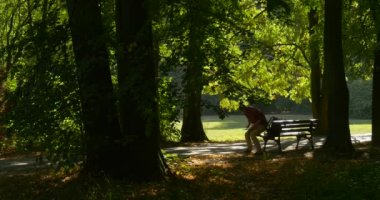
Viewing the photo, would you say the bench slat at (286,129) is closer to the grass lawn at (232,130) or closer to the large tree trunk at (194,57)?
the large tree trunk at (194,57)

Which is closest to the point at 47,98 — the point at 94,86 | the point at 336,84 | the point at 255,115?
the point at 94,86

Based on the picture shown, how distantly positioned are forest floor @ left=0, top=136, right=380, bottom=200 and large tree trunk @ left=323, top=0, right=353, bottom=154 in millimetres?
545

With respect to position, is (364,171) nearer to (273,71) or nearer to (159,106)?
(159,106)

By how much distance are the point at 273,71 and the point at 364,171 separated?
1919 centimetres

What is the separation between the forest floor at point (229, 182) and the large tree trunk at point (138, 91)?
16.5 inches

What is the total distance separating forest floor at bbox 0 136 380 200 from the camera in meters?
8.41

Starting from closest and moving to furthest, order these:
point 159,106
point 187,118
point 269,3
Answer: point 269,3, point 159,106, point 187,118

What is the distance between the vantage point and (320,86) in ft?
79.3

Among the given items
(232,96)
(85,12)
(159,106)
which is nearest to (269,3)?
(232,96)

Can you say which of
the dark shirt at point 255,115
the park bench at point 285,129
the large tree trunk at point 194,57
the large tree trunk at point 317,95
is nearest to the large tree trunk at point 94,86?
the large tree trunk at point 194,57

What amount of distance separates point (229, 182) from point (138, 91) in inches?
107

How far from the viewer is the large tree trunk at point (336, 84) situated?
41.8 feet

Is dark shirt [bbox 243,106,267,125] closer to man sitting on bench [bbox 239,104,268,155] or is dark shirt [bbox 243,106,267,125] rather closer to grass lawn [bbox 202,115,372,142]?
man sitting on bench [bbox 239,104,268,155]

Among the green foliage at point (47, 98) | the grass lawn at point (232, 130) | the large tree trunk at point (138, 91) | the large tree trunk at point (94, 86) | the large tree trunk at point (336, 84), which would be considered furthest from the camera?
the grass lawn at point (232, 130)
